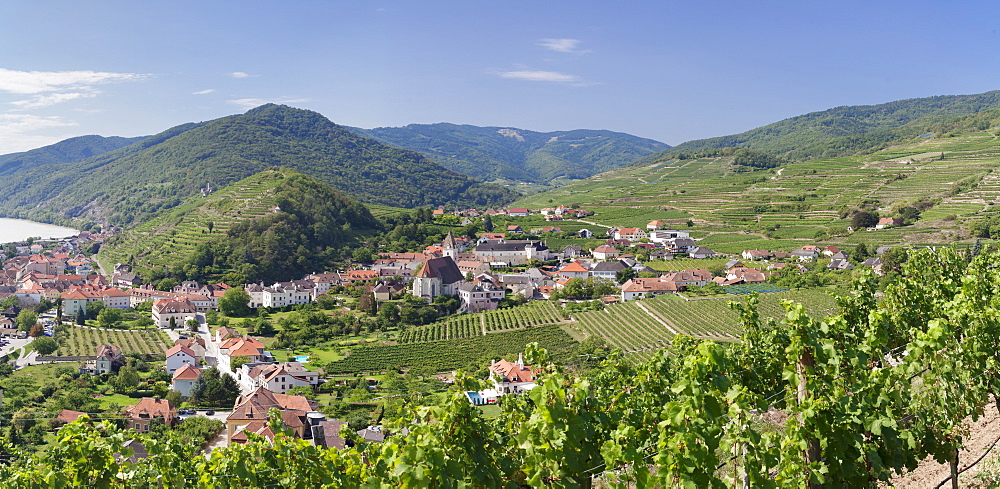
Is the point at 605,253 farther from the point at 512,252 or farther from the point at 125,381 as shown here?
the point at 125,381

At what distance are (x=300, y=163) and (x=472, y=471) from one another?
13235 cm

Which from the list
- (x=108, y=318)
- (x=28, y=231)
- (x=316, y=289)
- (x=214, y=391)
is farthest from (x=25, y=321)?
(x=28, y=231)

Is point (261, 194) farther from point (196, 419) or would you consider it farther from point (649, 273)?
point (196, 419)

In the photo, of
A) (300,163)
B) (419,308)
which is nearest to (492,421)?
(419,308)

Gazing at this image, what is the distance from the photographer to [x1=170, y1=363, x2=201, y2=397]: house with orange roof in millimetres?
28986

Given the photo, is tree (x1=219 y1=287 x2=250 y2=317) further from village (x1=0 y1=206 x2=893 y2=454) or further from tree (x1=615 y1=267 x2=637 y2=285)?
tree (x1=615 y1=267 x2=637 y2=285)

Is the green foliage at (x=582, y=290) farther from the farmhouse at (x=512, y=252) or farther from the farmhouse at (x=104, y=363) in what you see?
the farmhouse at (x=104, y=363)

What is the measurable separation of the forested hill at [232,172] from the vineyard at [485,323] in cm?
7146

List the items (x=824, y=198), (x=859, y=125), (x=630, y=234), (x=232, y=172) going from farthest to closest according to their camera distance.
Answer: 1. (x=859, y=125)
2. (x=232, y=172)
3. (x=824, y=198)
4. (x=630, y=234)

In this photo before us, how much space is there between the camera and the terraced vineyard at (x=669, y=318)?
107 ft

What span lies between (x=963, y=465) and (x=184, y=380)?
28956mm

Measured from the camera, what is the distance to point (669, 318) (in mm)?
37062

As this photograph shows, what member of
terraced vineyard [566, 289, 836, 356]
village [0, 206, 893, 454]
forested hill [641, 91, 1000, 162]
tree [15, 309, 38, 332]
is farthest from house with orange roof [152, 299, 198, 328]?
forested hill [641, 91, 1000, 162]

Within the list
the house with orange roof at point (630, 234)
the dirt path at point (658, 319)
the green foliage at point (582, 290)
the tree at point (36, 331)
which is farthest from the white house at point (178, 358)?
the house with orange roof at point (630, 234)
